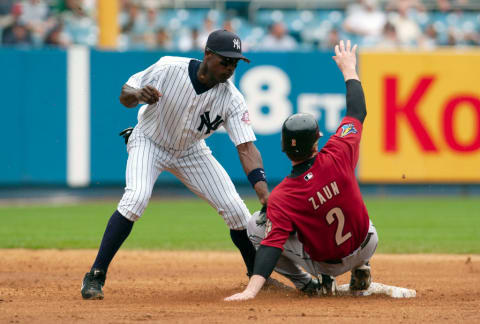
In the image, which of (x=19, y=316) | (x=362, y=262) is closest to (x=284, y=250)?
(x=362, y=262)

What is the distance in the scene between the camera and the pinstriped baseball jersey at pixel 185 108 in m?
5.44

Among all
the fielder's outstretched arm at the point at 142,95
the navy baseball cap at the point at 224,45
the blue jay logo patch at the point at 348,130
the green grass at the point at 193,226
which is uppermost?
the navy baseball cap at the point at 224,45

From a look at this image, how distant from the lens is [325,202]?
15.8 feet

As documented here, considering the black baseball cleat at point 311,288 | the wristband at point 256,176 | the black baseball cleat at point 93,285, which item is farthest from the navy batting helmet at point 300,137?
the black baseball cleat at point 93,285

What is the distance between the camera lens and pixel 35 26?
47.3 ft

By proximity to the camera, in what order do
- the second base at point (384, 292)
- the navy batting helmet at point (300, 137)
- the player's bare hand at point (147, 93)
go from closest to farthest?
the navy batting helmet at point (300, 137)
the player's bare hand at point (147, 93)
the second base at point (384, 292)

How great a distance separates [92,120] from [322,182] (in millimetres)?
8636

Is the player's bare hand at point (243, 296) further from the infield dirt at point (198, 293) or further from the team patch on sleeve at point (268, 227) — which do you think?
the team patch on sleeve at point (268, 227)

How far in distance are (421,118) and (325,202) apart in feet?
29.1

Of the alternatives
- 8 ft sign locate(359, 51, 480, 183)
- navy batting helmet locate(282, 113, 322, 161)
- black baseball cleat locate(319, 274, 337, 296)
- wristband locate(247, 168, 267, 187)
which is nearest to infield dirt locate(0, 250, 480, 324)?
black baseball cleat locate(319, 274, 337, 296)

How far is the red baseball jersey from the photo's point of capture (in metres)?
4.82

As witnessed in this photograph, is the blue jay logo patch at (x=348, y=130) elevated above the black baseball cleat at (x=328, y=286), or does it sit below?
above

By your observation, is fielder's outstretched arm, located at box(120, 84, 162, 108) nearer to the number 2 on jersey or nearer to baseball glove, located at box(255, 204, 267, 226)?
baseball glove, located at box(255, 204, 267, 226)

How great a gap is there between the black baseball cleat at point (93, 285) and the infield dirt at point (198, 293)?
84mm
